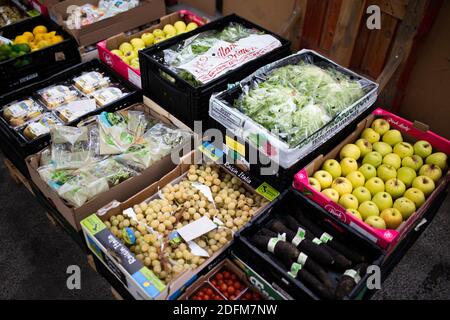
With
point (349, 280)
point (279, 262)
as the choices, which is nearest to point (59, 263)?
point (279, 262)

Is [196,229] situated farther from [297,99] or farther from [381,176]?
[381,176]

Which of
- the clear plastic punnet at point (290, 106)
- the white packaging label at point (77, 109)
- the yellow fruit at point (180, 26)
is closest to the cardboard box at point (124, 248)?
the clear plastic punnet at point (290, 106)

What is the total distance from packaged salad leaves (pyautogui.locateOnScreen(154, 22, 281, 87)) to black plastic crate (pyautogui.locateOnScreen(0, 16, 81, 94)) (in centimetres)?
114

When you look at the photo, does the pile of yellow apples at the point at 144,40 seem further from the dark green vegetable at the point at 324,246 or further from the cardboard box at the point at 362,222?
the dark green vegetable at the point at 324,246

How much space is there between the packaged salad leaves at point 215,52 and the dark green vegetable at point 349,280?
1.46 meters

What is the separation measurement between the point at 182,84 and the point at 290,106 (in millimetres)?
719

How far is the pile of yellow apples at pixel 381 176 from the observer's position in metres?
2.37

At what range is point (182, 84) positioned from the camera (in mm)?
2768

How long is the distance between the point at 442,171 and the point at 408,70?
93 cm

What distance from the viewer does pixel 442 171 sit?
2.65 metres

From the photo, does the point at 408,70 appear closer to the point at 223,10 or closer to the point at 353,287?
the point at 353,287

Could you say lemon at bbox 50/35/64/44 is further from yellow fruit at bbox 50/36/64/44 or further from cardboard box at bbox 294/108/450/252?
cardboard box at bbox 294/108/450/252

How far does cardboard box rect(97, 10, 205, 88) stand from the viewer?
129 inches

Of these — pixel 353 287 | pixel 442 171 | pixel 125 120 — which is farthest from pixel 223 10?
pixel 353 287
